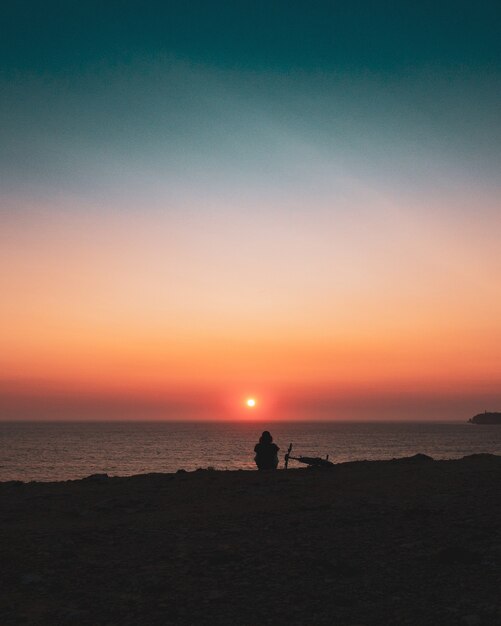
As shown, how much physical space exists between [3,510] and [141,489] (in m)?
4.13

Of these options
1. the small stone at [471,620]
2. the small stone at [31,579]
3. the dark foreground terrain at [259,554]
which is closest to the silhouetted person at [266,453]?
the dark foreground terrain at [259,554]

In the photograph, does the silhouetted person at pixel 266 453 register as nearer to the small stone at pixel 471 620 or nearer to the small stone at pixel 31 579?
the small stone at pixel 31 579

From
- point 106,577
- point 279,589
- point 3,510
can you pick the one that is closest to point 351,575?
point 279,589

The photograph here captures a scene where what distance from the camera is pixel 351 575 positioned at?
9883 millimetres

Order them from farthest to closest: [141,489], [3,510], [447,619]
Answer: [141,489]
[3,510]
[447,619]

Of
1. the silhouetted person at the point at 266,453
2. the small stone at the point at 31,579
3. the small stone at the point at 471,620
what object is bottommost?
the small stone at the point at 471,620

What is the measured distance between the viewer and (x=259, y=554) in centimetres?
1100

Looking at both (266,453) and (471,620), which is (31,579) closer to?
(471,620)

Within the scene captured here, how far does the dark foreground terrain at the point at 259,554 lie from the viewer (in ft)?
27.8

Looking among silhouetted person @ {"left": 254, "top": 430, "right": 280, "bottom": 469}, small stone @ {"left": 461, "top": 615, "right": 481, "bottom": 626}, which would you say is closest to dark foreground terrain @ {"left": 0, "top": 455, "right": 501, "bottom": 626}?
small stone @ {"left": 461, "top": 615, "right": 481, "bottom": 626}

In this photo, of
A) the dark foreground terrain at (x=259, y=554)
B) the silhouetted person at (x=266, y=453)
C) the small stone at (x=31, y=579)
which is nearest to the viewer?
the dark foreground terrain at (x=259, y=554)

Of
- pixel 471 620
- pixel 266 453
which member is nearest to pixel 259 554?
pixel 471 620

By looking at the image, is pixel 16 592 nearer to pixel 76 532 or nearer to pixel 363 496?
pixel 76 532

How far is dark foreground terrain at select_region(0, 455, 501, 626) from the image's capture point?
27.8 ft
